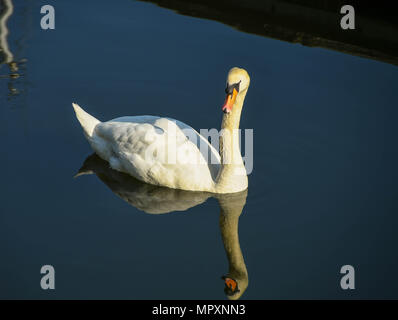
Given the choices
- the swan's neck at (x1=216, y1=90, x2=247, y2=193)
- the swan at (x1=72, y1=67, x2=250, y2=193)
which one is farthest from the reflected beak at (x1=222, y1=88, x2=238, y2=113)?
the swan's neck at (x1=216, y1=90, x2=247, y2=193)

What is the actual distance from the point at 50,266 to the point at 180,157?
2501 millimetres

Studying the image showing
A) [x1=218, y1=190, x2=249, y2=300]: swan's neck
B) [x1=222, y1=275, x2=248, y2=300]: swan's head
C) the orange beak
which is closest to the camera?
[x1=222, y1=275, x2=248, y2=300]: swan's head

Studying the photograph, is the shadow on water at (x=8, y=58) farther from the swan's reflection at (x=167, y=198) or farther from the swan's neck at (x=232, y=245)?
the swan's neck at (x=232, y=245)

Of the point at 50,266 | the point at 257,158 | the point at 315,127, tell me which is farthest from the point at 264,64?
the point at 50,266

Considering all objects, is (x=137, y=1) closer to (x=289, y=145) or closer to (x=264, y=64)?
(x=264, y=64)

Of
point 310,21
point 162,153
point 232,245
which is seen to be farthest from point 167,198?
point 310,21

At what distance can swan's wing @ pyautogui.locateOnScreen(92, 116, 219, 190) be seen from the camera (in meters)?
9.84

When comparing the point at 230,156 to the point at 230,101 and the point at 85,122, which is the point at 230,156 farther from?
the point at 85,122

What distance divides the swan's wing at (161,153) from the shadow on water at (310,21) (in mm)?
5444

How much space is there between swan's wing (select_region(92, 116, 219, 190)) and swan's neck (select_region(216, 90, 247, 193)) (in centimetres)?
22

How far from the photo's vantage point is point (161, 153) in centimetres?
989

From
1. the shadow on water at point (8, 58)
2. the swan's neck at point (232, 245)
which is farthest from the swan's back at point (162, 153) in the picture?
the shadow on water at point (8, 58)

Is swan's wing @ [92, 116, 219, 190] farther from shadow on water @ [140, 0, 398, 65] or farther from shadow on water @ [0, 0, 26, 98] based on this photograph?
shadow on water @ [140, 0, 398, 65]

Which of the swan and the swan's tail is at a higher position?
the swan's tail
